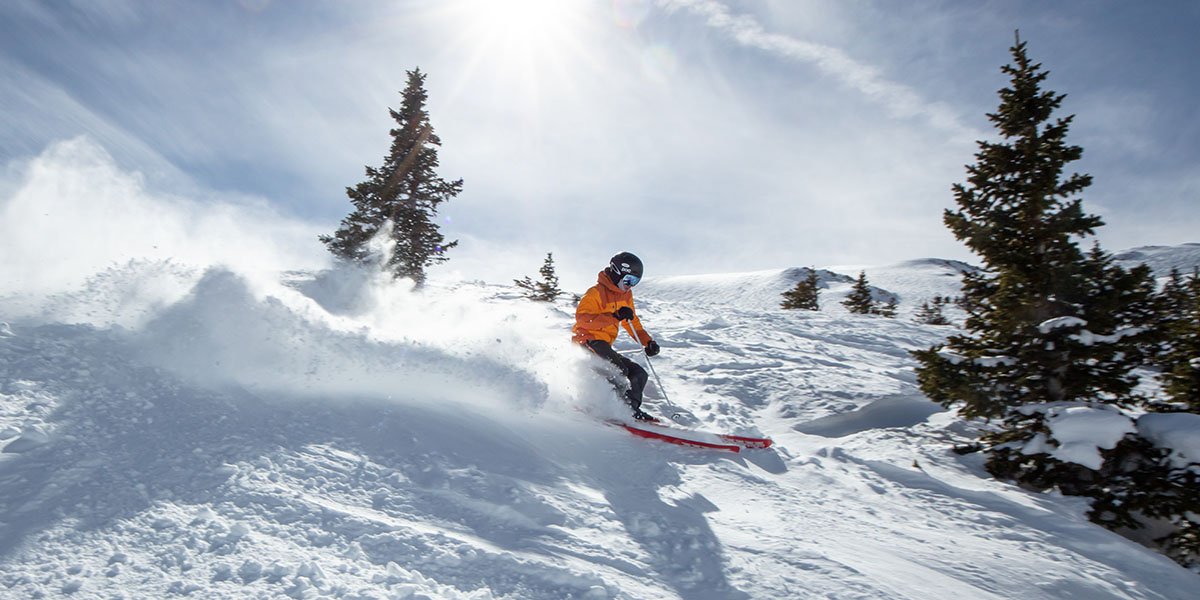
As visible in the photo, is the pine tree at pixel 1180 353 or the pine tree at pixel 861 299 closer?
the pine tree at pixel 1180 353

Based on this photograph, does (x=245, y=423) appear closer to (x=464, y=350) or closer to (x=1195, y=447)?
(x=464, y=350)

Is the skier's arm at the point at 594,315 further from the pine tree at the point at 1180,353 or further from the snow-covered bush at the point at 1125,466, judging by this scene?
the pine tree at the point at 1180,353

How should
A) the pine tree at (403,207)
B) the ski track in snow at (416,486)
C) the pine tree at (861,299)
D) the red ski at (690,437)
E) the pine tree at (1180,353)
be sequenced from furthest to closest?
1. the pine tree at (861,299)
2. the pine tree at (403,207)
3. the red ski at (690,437)
4. the pine tree at (1180,353)
5. the ski track in snow at (416,486)

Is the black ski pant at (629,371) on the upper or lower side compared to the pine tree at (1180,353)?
lower

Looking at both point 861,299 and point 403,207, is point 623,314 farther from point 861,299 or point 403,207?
Result: point 861,299

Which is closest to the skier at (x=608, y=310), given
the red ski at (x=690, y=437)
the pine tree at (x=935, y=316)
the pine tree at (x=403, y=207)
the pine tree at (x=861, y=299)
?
the red ski at (x=690, y=437)

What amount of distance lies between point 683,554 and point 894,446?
551 cm

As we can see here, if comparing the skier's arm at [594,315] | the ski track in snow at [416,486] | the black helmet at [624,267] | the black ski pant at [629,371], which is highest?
the black helmet at [624,267]

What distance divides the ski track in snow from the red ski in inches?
7.9

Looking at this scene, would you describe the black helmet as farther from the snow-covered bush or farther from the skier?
the snow-covered bush

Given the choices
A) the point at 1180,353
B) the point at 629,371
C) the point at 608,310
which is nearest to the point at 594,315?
the point at 608,310

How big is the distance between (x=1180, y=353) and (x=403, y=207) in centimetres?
2067

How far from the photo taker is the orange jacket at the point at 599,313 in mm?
8602

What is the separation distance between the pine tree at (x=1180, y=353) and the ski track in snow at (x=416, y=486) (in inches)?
82.6
